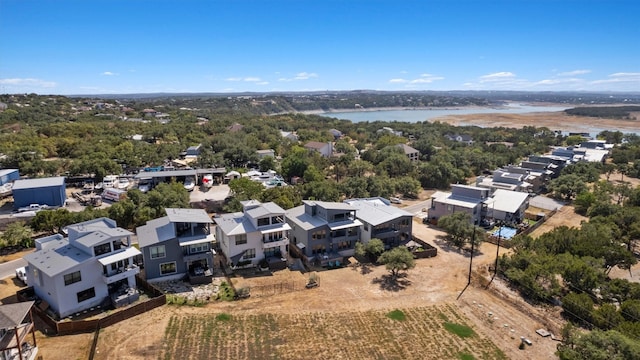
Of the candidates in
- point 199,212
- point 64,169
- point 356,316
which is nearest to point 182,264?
point 199,212

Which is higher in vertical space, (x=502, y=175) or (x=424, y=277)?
(x=502, y=175)

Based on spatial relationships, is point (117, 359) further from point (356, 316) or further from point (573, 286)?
point (573, 286)

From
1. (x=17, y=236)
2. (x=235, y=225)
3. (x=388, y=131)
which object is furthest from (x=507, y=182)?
(x=388, y=131)

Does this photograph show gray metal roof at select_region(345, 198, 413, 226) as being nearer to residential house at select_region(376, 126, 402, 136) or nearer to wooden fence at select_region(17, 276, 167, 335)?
wooden fence at select_region(17, 276, 167, 335)

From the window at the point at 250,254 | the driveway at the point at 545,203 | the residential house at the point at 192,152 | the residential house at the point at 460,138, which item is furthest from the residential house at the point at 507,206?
the residential house at the point at 460,138

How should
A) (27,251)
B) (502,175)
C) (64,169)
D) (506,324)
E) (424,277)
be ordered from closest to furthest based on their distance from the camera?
(506,324), (424,277), (27,251), (502,175), (64,169)

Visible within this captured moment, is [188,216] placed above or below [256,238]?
above

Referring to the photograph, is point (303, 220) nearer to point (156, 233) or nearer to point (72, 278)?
point (156, 233)
